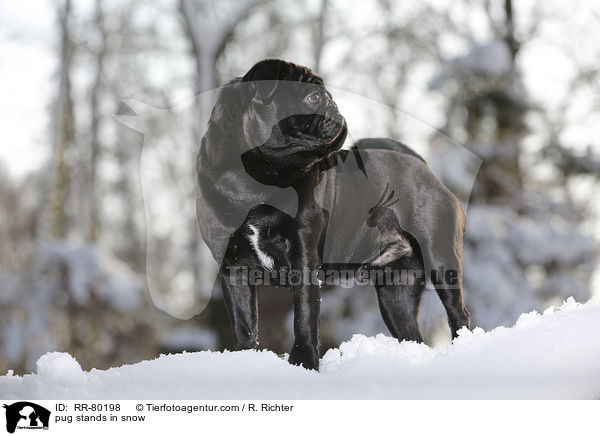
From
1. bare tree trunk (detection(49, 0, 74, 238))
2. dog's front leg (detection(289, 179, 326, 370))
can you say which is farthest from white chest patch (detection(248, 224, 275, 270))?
bare tree trunk (detection(49, 0, 74, 238))

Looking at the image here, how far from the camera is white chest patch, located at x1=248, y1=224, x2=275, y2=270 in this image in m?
2.93

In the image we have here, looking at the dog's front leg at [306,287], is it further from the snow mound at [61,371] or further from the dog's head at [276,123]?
the snow mound at [61,371]

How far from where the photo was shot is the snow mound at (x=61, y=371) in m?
2.45

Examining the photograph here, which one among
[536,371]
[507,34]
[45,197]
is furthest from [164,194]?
[536,371]

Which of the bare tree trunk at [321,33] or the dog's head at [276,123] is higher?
the bare tree trunk at [321,33]

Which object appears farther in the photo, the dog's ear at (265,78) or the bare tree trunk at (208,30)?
the bare tree trunk at (208,30)

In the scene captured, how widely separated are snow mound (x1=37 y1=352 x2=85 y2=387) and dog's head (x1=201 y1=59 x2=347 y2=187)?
1057 millimetres

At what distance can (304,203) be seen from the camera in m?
2.91

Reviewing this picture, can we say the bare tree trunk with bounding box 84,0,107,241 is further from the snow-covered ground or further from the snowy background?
the snow-covered ground

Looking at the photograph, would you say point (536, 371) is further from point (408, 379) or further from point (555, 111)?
point (555, 111)
